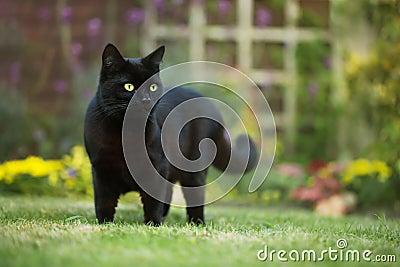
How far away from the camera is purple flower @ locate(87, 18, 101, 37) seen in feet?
22.3

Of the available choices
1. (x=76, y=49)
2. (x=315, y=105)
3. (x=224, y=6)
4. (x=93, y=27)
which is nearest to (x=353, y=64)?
(x=315, y=105)

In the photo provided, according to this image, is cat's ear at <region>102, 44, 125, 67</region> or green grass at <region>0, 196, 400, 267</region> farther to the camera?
cat's ear at <region>102, 44, 125, 67</region>

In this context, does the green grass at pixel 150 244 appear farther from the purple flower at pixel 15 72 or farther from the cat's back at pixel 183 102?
the purple flower at pixel 15 72

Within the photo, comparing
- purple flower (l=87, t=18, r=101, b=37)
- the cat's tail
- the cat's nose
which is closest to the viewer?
the cat's nose

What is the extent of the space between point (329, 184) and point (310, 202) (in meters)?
0.32

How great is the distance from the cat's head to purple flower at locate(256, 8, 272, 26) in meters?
4.60

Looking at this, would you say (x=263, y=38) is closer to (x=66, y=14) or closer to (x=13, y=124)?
(x=66, y=14)

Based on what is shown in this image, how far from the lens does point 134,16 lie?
6.92m

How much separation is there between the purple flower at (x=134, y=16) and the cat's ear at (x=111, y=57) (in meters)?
4.09

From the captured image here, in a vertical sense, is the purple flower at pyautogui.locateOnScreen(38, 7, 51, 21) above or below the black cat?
above

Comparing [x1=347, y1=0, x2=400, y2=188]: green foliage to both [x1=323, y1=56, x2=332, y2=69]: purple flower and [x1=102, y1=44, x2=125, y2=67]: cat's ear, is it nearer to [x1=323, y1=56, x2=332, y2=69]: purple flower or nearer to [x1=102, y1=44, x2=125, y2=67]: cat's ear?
[x1=323, y1=56, x2=332, y2=69]: purple flower

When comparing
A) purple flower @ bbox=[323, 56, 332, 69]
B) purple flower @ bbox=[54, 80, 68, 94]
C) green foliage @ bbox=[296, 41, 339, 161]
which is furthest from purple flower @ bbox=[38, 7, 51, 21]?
purple flower @ bbox=[323, 56, 332, 69]

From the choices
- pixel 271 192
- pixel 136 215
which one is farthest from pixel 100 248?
pixel 271 192

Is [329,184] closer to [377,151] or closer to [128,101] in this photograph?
[377,151]
